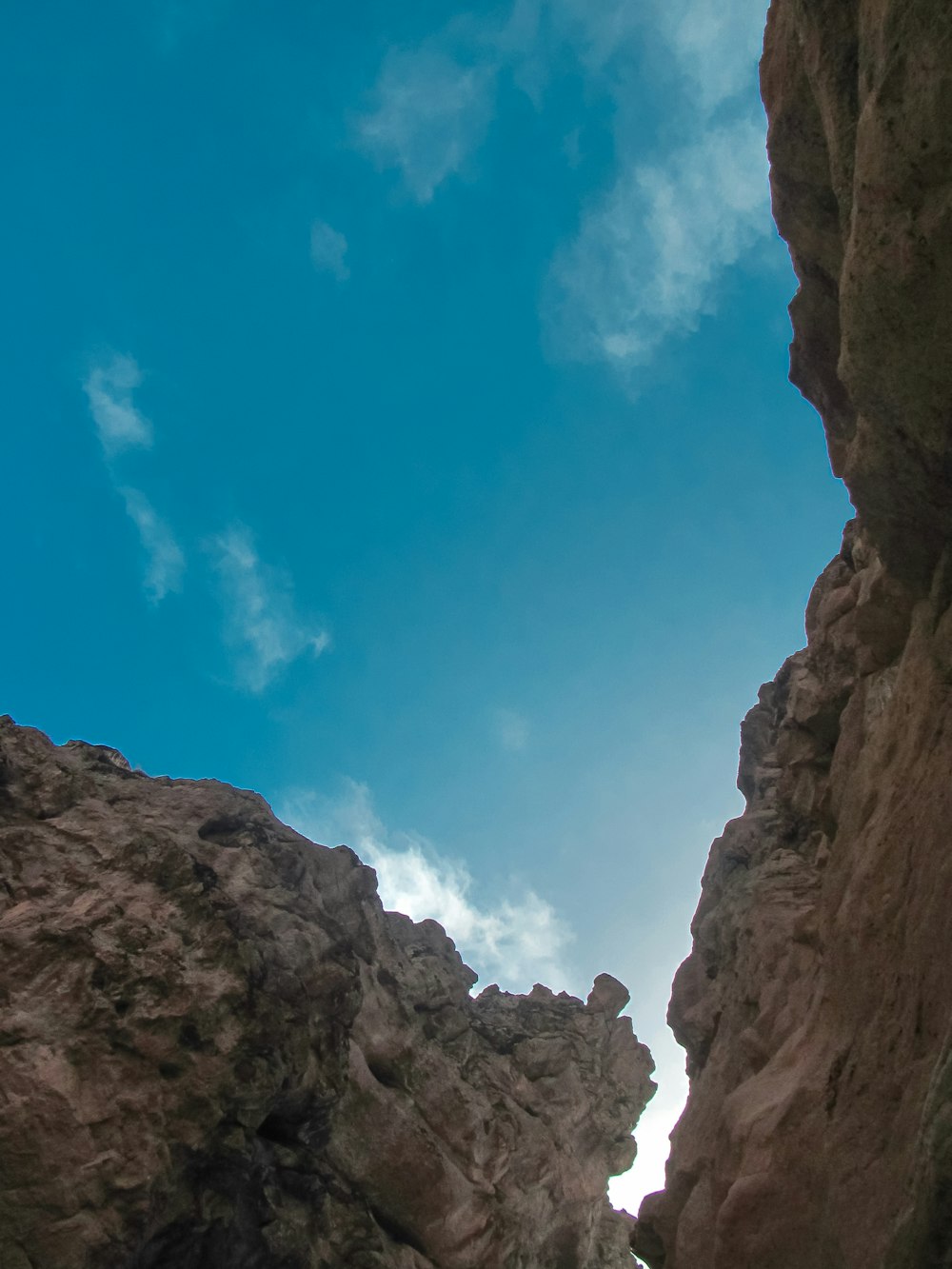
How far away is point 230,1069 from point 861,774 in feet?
62.8

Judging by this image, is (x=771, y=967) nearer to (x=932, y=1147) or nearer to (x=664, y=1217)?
(x=664, y=1217)

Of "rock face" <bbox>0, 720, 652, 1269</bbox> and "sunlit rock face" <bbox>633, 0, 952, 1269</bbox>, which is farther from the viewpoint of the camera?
"rock face" <bbox>0, 720, 652, 1269</bbox>

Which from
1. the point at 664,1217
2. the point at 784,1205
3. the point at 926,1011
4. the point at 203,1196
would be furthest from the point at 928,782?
the point at 203,1196

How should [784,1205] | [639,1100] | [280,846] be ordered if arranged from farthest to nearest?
1. [639,1100]
2. [280,846]
3. [784,1205]

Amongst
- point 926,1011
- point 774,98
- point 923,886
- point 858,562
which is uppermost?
point 774,98

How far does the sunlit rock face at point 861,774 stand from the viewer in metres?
10.9

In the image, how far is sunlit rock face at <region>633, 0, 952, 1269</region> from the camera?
1090cm

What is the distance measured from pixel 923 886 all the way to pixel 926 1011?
6.97ft

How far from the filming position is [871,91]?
10844 mm

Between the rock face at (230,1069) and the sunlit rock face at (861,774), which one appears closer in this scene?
the sunlit rock face at (861,774)

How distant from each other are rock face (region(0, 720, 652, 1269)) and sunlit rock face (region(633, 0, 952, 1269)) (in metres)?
11.4

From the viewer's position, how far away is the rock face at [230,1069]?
2069 centimetres

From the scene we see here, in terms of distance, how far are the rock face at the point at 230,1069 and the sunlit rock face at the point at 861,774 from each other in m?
11.4

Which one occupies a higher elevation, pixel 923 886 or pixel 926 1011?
pixel 923 886
